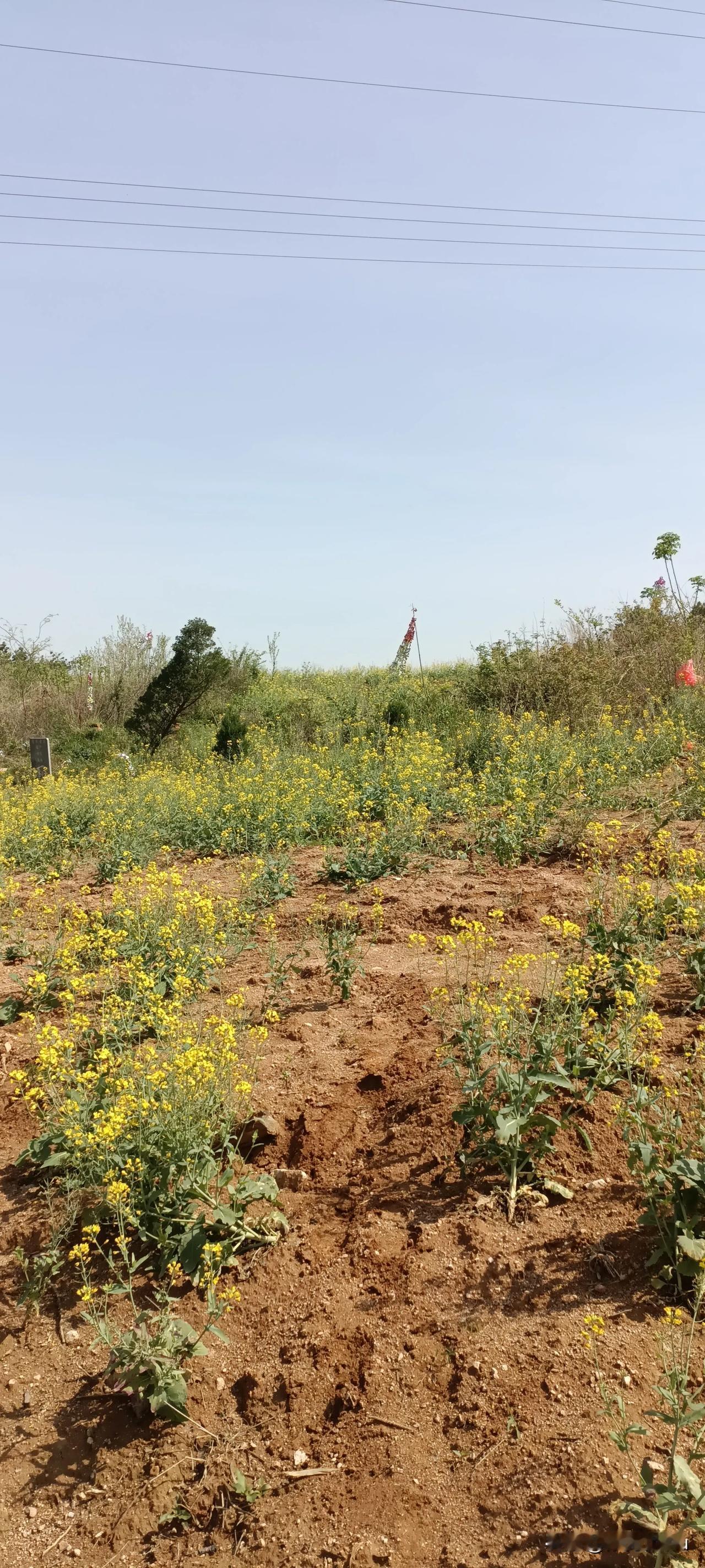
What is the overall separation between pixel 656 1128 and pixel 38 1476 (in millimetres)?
2030

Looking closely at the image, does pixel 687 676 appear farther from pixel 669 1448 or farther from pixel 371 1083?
pixel 669 1448

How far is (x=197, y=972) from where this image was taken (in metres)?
5.30

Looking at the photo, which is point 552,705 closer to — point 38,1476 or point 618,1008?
point 618,1008

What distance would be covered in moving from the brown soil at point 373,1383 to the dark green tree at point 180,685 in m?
15.4

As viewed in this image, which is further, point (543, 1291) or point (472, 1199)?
point (472, 1199)

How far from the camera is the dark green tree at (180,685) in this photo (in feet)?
61.7

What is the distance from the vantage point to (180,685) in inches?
742

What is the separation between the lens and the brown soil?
2416mm

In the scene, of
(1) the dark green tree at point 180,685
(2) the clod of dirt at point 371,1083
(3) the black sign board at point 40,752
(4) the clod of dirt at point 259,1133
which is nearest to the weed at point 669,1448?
(4) the clod of dirt at point 259,1133

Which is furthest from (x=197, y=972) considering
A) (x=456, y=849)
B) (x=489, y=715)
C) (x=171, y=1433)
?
(x=489, y=715)

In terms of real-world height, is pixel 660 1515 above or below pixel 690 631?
below

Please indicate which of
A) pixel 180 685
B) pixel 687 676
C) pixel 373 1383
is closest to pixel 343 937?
pixel 373 1383

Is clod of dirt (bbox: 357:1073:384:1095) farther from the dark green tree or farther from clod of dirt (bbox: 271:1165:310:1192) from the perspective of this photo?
the dark green tree

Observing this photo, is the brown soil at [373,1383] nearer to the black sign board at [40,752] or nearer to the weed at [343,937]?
the weed at [343,937]
